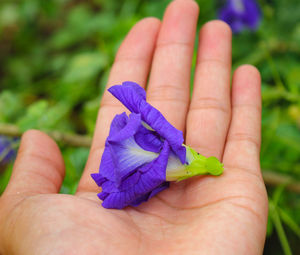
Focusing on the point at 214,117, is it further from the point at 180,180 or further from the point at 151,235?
the point at 151,235

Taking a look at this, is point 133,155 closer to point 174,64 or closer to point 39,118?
point 174,64

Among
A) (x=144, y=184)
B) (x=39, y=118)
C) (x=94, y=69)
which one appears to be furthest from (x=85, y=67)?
(x=144, y=184)

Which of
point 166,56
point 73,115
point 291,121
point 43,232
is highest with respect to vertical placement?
point 166,56

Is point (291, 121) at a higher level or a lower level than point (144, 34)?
lower

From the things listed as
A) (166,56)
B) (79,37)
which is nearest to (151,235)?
(166,56)

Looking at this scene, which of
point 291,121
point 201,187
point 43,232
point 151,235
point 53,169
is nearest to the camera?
point 43,232

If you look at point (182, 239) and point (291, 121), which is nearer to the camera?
point (182, 239)

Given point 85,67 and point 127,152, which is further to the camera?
point 85,67
